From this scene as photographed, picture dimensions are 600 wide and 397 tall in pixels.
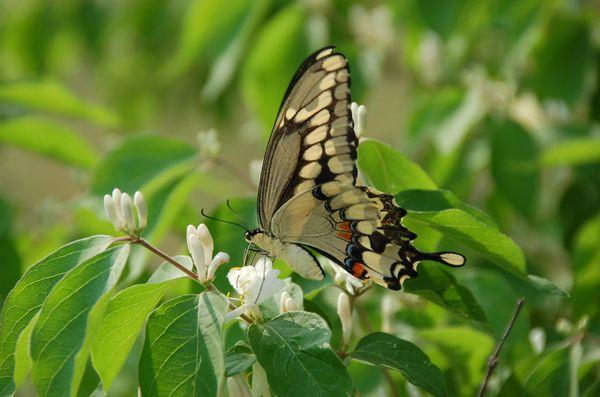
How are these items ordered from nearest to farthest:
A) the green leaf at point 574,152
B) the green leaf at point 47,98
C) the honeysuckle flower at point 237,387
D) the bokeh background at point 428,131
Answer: the honeysuckle flower at point 237,387 → the bokeh background at point 428,131 → the green leaf at point 574,152 → the green leaf at point 47,98

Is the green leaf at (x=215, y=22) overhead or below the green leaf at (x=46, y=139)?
overhead

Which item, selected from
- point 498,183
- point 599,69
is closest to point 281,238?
point 498,183

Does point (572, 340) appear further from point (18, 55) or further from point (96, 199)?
point (18, 55)

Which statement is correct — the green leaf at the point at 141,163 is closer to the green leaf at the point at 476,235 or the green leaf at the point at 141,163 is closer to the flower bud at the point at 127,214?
the flower bud at the point at 127,214

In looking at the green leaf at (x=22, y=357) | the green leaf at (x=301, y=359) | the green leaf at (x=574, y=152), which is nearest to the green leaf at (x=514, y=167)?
the green leaf at (x=574, y=152)

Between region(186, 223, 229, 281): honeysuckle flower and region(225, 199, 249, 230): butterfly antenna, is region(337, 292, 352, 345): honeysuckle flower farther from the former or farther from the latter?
region(225, 199, 249, 230): butterfly antenna

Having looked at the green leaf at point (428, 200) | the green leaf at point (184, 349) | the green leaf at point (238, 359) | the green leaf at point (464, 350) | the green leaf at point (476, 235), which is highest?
the green leaf at point (428, 200)

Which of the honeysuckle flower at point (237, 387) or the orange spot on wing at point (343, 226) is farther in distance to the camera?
the orange spot on wing at point (343, 226)

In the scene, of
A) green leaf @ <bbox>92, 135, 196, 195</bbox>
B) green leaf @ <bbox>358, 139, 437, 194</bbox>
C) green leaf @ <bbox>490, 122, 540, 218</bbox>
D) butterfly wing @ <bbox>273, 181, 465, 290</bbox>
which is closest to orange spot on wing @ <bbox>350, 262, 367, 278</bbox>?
butterfly wing @ <bbox>273, 181, 465, 290</bbox>
